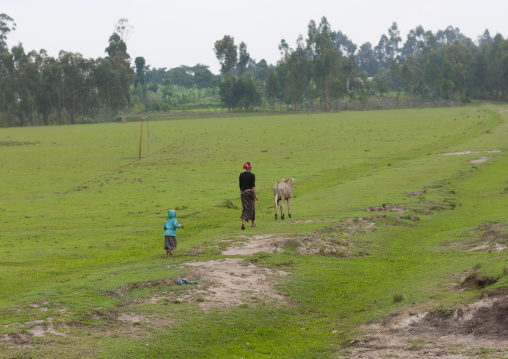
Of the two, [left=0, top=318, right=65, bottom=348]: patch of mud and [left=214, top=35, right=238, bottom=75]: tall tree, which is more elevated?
[left=214, top=35, right=238, bottom=75]: tall tree

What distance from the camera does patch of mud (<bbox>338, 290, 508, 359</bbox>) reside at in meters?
10.3

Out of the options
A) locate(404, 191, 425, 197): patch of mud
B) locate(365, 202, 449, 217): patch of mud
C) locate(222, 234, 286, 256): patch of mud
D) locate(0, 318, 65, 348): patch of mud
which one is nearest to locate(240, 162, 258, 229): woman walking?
locate(222, 234, 286, 256): patch of mud

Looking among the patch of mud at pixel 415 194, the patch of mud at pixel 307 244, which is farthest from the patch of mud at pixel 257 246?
the patch of mud at pixel 415 194

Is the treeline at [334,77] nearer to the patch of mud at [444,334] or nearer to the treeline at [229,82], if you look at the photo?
the treeline at [229,82]

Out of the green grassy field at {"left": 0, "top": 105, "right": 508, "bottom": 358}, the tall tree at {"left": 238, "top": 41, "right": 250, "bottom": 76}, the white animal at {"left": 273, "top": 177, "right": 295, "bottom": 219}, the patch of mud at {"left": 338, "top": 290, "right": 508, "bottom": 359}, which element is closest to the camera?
the patch of mud at {"left": 338, "top": 290, "right": 508, "bottom": 359}

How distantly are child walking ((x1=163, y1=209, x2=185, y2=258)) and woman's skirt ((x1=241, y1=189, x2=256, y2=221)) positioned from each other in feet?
14.3

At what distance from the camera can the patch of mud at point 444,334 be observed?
33.7 ft

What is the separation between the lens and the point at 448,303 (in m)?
12.5

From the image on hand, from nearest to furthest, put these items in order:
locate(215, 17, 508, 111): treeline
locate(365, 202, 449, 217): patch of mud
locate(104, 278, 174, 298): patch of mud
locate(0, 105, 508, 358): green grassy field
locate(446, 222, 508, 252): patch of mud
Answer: locate(0, 105, 508, 358): green grassy field < locate(104, 278, 174, 298): patch of mud < locate(446, 222, 508, 252): patch of mud < locate(365, 202, 449, 217): patch of mud < locate(215, 17, 508, 111): treeline

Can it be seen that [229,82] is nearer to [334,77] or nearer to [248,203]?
[334,77]

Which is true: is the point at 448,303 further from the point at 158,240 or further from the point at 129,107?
the point at 129,107

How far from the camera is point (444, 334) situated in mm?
11148

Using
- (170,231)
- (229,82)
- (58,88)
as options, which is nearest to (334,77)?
(229,82)

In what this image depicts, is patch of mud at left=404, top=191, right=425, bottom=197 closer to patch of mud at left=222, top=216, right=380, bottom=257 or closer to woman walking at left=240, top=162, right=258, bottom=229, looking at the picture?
patch of mud at left=222, top=216, right=380, bottom=257
